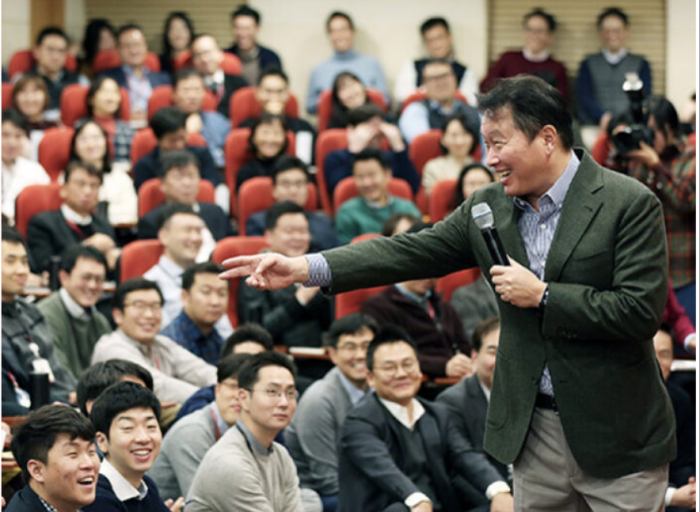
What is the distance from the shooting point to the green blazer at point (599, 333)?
2029 millimetres

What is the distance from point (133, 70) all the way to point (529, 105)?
5.58 m

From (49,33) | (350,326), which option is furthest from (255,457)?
(49,33)

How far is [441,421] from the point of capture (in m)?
3.69

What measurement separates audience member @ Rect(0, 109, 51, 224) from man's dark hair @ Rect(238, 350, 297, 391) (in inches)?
98.9

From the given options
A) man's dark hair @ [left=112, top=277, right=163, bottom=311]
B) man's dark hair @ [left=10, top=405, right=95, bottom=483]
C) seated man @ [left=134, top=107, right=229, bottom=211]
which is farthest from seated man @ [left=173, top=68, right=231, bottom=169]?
man's dark hair @ [left=10, top=405, right=95, bottom=483]

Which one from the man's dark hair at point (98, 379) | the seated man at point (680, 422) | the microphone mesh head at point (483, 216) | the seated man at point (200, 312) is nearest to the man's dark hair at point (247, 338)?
the seated man at point (200, 312)

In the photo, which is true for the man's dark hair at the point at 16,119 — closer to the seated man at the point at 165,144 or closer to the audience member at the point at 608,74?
the seated man at the point at 165,144

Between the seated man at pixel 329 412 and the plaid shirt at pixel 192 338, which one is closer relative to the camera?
the seated man at pixel 329 412

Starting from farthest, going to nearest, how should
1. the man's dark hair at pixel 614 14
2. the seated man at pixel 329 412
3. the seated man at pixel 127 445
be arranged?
the man's dark hair at pixel 614 14
the seated man at pixel 329 412
the seated man at pixel 127 445

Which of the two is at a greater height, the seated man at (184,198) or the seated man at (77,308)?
the seated man at (184,198)

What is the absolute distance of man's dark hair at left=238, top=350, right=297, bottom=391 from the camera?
3234 millimetres

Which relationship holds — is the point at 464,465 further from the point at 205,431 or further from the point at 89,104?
the point at 89,104

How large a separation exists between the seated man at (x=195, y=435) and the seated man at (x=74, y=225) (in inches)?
66.8

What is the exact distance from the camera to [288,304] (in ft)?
15.0
